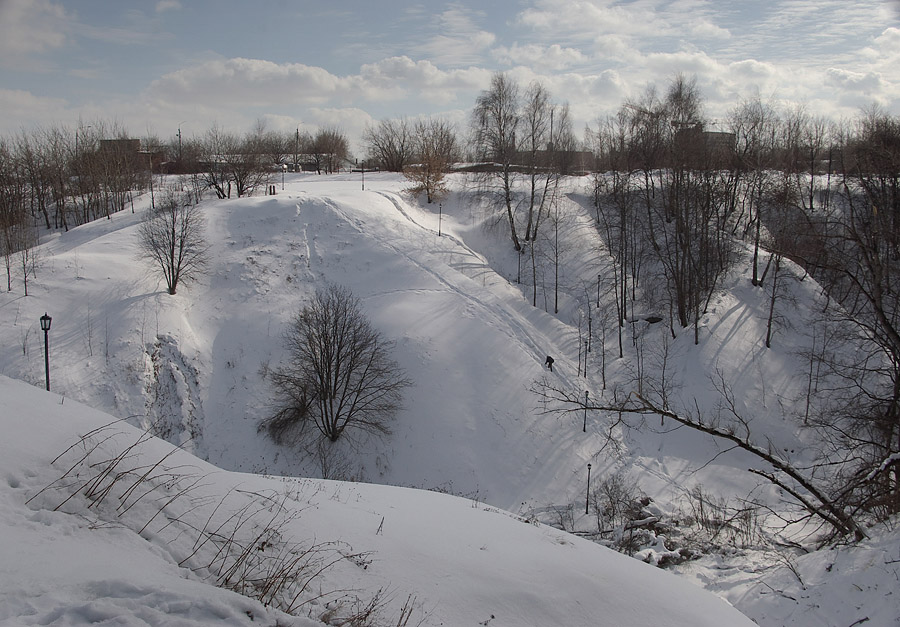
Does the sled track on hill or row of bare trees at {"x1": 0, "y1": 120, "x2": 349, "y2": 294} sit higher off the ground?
row of bare trees at {"x1": 0, "y1": 120, "x2": 349, "y2": 294}

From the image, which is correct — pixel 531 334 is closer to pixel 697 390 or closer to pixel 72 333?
pixel 697 390

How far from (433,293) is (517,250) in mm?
9604

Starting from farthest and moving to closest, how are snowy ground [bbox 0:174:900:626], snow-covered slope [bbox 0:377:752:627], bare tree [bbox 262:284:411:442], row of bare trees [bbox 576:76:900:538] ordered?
row of bare trees [bbox 576:76:900:538] → bare tree [bbox 262:284:411:442] → snowy ground [bbox 0:174:900:626] → snow-covered slope [bbox 0:377:752:627]

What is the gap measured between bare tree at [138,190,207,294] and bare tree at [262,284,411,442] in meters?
7.93

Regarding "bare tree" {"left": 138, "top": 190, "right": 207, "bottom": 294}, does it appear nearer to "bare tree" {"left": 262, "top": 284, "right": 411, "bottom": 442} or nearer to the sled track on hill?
"bare tree" {"left": 262, "top": 284, "right": 411, "bottom": 442}

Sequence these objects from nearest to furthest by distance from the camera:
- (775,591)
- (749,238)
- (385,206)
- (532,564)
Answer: (532,564) → (775,591) → (749,238) → (385,206)

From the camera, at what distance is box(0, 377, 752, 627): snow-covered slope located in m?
3.66

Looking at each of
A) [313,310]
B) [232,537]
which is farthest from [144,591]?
[313,310]

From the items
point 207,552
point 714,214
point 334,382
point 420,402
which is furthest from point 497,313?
point 207,552

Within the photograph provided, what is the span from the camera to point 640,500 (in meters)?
16.5

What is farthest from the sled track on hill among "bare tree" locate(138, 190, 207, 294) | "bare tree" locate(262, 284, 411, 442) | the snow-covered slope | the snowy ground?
the snow-covered slope

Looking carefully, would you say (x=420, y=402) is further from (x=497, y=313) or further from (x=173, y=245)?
(x=173, y=245)

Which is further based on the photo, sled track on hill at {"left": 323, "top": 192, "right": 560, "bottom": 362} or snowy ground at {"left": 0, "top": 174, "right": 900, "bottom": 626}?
sled track on hill at {"left": 323, "top": 192, "right": 560, "bottom": 362}

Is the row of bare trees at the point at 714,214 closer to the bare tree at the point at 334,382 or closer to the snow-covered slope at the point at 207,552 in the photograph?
the bare tree at the point at 334,382
